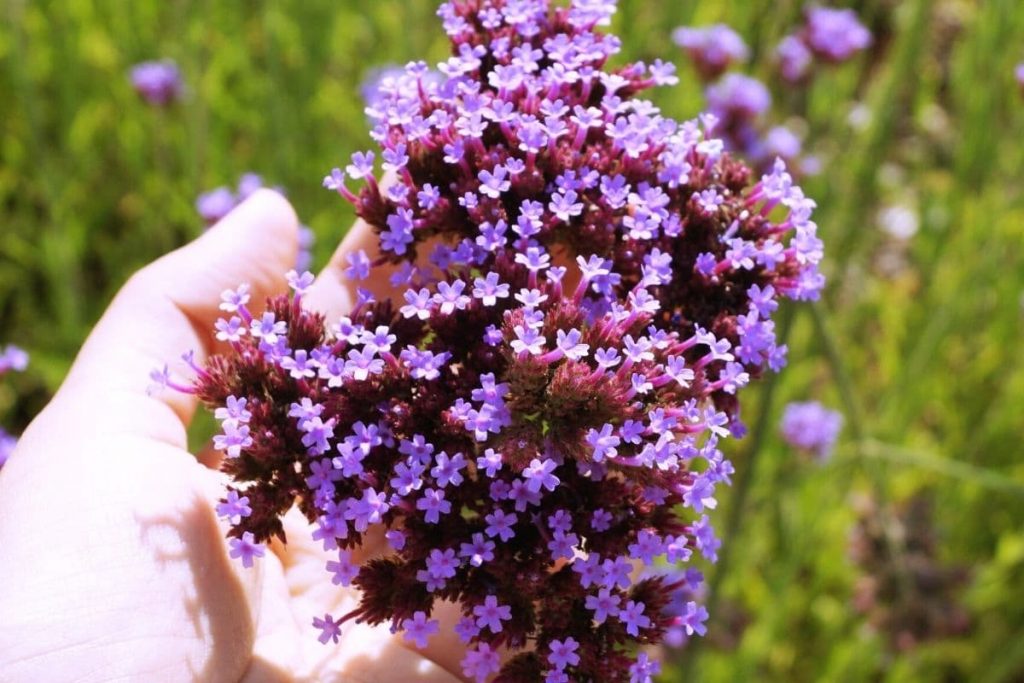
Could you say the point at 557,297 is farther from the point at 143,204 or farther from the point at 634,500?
the point at 143,204

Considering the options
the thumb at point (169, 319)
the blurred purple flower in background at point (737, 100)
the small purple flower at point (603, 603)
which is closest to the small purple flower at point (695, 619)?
the small purple flower at point (603, 603)

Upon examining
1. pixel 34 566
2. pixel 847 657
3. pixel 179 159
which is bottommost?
pixel 34 566

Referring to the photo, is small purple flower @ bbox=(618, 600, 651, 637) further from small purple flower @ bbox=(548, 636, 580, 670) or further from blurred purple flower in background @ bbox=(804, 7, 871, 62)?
blurred purple flower in background @ bbox=(804, 7, 871, 62)

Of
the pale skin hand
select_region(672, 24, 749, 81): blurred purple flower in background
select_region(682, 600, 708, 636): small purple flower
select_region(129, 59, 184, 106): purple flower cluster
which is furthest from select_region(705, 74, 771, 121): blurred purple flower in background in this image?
select_region(682, 600, 708, 636): small purple flower

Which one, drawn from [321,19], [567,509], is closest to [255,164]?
[321,19]

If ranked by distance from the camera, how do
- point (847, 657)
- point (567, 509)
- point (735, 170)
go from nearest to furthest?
point (567, 509), point (735, 170), point (847, 657)

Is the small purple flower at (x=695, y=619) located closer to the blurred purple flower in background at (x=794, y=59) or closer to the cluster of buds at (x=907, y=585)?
the cluster of buds at (x=907, y=585)

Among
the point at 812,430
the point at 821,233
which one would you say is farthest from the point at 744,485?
the point at 821,233
